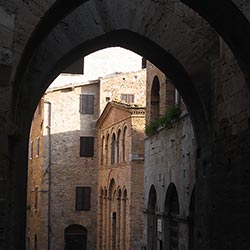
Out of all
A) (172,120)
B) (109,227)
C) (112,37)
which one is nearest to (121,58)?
(109,227)

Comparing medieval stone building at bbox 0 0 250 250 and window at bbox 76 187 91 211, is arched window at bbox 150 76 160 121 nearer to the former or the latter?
medieval stone building at bbox 0 0 250 250

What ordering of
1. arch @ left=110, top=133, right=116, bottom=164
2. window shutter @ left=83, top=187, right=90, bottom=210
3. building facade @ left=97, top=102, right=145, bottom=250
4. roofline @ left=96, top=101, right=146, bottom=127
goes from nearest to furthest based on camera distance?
building facade @ left=97, top=102, right=145, bottom=250 → roofline @ left=96, top=101, right=146, bottom=127 → arch @ left=110, top=133, right=116, bottom=164 → window shutter @ left=83, top=187, right=90, bottom=210

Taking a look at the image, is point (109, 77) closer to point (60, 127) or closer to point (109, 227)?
point (60, 127)

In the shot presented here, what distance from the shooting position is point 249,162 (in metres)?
7.04

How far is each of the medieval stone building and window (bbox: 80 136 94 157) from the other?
2086 centimetres

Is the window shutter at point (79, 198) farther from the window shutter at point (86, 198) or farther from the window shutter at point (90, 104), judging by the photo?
the window shutter at point (90, 104)

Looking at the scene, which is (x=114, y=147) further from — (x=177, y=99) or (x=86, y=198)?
(x=177, y=99)

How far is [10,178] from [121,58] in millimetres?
30779

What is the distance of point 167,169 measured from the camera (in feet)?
48.2

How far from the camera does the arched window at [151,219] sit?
16609mm

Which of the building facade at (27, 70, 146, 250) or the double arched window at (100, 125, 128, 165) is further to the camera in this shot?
the building facade at (27, 70, 146, 250)

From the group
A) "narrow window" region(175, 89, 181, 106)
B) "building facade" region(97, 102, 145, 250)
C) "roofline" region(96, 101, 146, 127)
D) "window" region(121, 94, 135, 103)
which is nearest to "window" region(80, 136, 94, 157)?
"building facade" region(97, 102, 145, 250)

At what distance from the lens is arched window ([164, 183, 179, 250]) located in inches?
557

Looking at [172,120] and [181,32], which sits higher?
[181,32]
